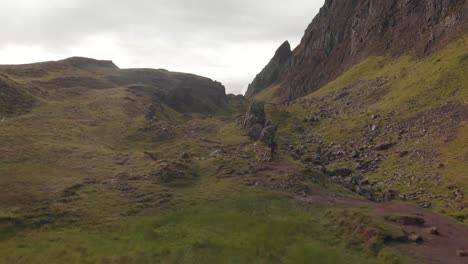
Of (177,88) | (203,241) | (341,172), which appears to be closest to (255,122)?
(341,172)

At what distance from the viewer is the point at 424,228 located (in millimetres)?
39375

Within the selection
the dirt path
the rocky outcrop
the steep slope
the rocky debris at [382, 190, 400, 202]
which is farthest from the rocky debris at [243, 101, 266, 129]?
the steep slope

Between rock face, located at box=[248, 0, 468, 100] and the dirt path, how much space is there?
7564 cm

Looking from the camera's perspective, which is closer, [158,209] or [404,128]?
[158,209]

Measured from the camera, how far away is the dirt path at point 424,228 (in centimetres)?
3347

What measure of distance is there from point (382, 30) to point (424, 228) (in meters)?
128

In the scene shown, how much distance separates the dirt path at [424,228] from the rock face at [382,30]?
248 feet

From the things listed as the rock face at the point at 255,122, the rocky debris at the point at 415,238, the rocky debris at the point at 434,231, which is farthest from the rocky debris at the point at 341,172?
the rocky debris at the point at 415,238

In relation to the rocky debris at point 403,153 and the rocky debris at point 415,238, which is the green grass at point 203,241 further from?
the rocky debris at point 403,153

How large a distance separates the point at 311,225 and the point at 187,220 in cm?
1191

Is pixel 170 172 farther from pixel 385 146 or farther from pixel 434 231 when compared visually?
pixel 385 146

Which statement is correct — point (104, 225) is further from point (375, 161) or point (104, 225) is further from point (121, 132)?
point (375, 161)

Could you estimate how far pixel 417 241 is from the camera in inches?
1412

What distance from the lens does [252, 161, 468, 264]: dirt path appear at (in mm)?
33469
